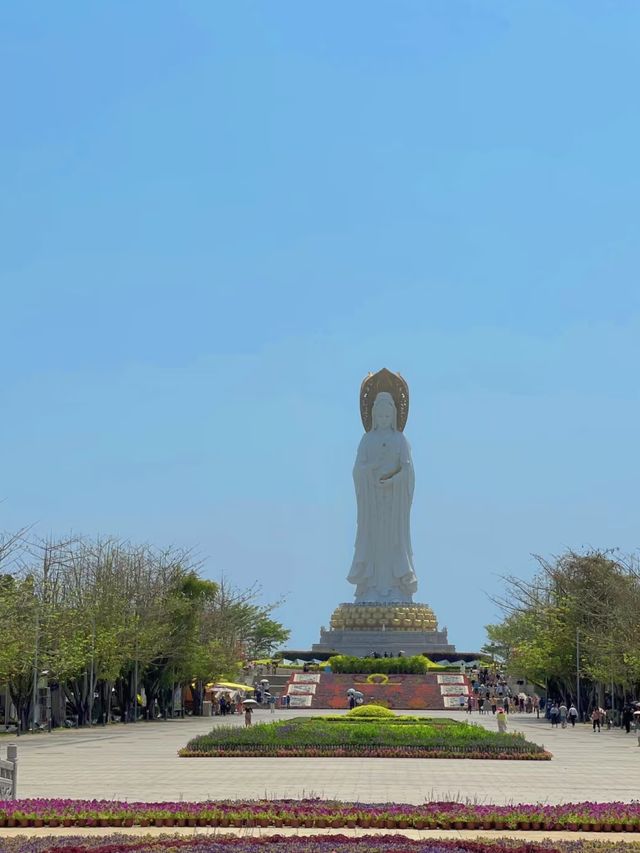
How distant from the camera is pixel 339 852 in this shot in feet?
41.1

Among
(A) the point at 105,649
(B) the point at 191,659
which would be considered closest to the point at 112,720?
(B) the point at 191,659

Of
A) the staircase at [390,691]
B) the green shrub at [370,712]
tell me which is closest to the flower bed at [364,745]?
the green shrub at [370,712]

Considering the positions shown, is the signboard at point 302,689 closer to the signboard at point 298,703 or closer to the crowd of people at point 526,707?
the signboard at point 298,703

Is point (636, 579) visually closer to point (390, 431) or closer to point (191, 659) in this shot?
point (191, 659)

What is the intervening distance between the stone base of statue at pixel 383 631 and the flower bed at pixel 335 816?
4580 cm

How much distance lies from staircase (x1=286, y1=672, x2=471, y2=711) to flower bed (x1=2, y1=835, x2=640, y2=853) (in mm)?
33942

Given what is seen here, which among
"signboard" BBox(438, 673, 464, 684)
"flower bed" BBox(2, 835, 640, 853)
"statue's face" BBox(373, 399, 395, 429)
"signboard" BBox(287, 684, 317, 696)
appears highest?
"statue's face" BBox(373, 399, 395, 429)

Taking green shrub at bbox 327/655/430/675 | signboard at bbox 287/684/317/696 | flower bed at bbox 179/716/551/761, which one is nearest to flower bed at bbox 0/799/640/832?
flower bed at bbox 179/716/551/761

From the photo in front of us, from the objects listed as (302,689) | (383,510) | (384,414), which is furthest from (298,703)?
(384,414)

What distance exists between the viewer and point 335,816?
1518 cm

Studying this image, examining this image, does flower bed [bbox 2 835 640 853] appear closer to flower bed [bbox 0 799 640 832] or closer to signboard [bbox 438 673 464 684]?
flower bed [bbox 0 799 640 832]

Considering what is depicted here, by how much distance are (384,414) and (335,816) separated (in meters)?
53.3

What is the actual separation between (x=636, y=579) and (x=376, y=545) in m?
25.1

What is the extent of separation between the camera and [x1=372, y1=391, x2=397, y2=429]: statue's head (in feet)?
224
